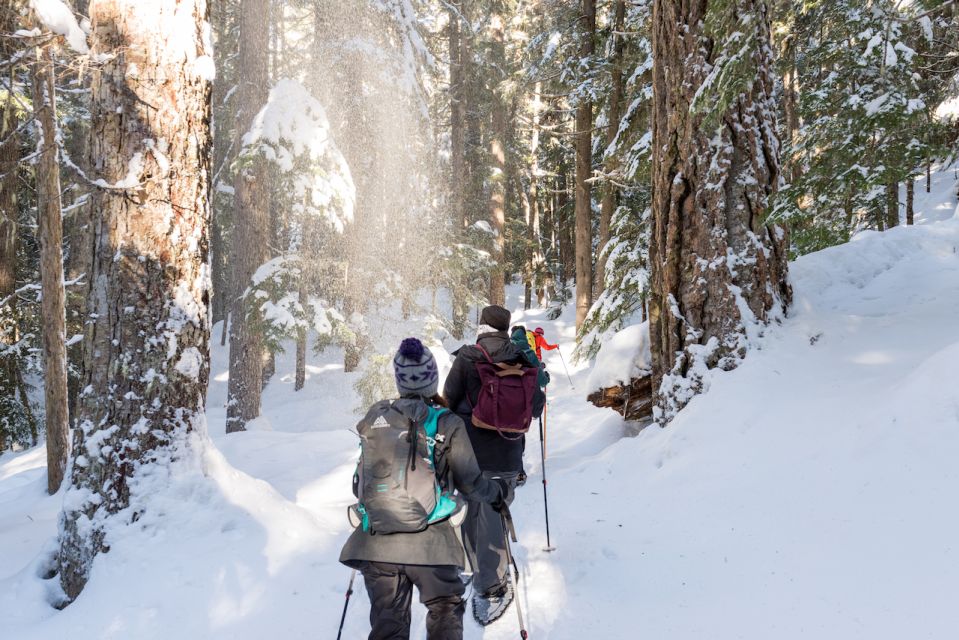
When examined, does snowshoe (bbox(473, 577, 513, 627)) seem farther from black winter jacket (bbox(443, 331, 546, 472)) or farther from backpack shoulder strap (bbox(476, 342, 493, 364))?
backpack shoulder strap (bbox(476, 342, 493, 364))

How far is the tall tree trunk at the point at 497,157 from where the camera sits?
687 inches

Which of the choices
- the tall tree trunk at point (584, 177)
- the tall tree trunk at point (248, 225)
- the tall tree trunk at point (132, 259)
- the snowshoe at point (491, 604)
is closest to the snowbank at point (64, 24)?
the tall tree trunk at point (132, 259)

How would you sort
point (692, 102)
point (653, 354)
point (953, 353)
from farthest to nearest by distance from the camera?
1. point (653, 354)
2. point (692, 102)
3. point (953, 353)

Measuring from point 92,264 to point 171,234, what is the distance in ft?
2.19

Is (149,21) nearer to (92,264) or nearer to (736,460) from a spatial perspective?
(92,264)

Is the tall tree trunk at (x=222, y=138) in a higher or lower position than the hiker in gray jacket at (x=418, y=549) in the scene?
higher

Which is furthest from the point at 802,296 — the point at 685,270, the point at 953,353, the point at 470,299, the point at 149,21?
the point at 470,299

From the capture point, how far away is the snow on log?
7.42 metres

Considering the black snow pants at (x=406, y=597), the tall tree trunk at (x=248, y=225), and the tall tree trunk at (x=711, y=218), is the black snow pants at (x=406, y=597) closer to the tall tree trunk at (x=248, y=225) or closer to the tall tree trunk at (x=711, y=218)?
the tall tree trunk at (x=711, y=218)

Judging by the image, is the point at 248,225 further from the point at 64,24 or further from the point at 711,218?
the point at 711,218

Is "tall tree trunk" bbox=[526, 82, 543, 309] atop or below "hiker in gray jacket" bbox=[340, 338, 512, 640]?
atop

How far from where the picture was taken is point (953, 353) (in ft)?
12.8

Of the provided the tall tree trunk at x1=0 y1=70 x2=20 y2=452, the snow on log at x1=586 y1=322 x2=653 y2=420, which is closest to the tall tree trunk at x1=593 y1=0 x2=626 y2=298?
the snow on log at x1=586 y1=322 x2=653 y2=420

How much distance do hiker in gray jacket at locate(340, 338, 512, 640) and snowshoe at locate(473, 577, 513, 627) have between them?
118 cm
